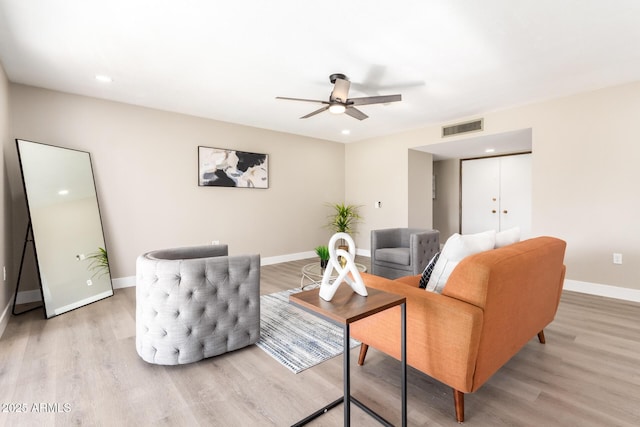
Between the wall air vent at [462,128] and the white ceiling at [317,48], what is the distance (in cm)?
62

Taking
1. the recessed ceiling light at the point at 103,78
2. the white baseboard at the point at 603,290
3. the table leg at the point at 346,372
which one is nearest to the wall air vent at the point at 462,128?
A: the white baseboard at the point at 603,290

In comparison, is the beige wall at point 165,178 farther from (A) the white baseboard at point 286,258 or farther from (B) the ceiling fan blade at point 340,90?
(B) the ceiling fan blade at point 340,90

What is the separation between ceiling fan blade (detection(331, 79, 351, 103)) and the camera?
10.1 feet

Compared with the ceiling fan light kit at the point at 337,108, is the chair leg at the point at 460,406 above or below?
below

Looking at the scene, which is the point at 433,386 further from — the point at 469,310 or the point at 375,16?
the point at 375,16

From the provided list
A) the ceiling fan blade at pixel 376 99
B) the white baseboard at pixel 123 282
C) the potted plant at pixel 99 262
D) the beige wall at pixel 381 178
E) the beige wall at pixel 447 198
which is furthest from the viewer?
the beige wall at pixel 447 198

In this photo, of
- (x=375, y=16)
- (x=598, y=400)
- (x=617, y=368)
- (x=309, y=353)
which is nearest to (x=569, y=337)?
(x=617, y=368)

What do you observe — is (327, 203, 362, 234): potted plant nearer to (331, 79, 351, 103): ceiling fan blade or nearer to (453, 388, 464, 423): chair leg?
(331, 79, 351, 103): ceiling fan blade

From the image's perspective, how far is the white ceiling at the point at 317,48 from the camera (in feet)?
7.09

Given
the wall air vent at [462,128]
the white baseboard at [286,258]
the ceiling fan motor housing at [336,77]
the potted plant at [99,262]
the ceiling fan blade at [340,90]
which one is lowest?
the white baseboard at [286,258]

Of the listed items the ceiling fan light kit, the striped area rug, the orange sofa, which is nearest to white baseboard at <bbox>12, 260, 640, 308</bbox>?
the striped area rug

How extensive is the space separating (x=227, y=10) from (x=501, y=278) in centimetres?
246

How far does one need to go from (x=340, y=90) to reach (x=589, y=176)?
3277 mm

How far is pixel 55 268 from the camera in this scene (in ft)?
10.4
